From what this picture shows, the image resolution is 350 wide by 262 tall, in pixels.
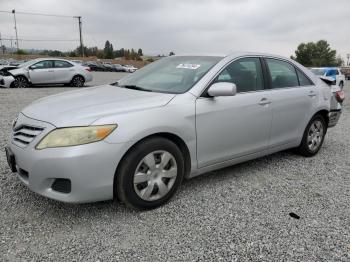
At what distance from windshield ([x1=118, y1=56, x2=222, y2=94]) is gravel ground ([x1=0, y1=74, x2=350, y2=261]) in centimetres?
113

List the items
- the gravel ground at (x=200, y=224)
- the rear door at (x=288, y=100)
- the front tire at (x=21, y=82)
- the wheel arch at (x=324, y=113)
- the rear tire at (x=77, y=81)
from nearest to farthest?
the gravel ground at (x=200, y=224) → the rear door at (x=288, y=100) → the wheel arch at (x=324, y=113) → the front tire at (x=21, y=82) → the rear tire at (x=77, y=81)

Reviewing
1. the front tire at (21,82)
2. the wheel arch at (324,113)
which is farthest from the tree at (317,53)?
the wheel arch at (324,113)

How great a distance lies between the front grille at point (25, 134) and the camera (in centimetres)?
285

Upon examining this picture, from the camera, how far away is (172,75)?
12.6 feet

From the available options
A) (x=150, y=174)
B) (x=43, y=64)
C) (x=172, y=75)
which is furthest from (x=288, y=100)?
(x=43, y=64)

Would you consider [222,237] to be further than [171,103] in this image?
No

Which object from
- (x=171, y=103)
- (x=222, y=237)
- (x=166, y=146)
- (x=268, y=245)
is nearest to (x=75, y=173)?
(x=166, y=146)

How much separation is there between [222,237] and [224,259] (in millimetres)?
288

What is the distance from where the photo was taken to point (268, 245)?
2.68 meters

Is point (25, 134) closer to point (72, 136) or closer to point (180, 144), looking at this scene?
point (72, 136)

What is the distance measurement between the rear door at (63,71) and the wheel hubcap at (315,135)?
39.8ft

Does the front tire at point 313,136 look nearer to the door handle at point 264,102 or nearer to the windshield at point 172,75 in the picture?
the door handle at point 264,102

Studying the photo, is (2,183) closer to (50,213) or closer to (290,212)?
(50,213)

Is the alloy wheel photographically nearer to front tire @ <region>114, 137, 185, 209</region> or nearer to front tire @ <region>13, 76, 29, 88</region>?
front tire @ <region>13, 76, 29, 88</region>
